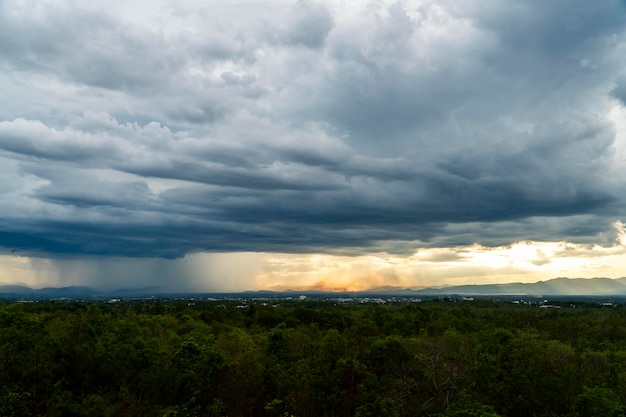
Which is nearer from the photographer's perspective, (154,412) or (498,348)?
(154,412)

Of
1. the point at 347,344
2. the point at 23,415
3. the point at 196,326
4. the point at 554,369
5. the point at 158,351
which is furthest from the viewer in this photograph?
the point at 196,326

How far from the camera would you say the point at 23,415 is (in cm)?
3167

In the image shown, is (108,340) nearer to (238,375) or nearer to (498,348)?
(238,375)

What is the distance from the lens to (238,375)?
35.6m

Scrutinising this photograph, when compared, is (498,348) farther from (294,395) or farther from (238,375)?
(238,375)

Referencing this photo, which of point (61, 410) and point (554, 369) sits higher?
point (554, 369)

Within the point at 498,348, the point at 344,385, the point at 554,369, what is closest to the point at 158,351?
the point at 344,385

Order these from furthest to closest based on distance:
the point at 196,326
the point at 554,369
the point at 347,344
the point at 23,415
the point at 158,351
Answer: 1. the point at 196,326
2. the point at 158,351
3. the point at 347,344
4. the point at 554,369
5. the point at 23,415

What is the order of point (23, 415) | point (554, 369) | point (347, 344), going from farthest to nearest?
point (347, 344) → point (554, 369) → point (23, 415)

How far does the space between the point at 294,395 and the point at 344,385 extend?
336 centimetres

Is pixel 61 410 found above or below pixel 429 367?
below

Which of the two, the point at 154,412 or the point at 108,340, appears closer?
the point at 154,412

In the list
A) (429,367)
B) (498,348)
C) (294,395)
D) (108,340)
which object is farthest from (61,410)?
(498,348)

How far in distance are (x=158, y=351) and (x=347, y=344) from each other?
15.2m
